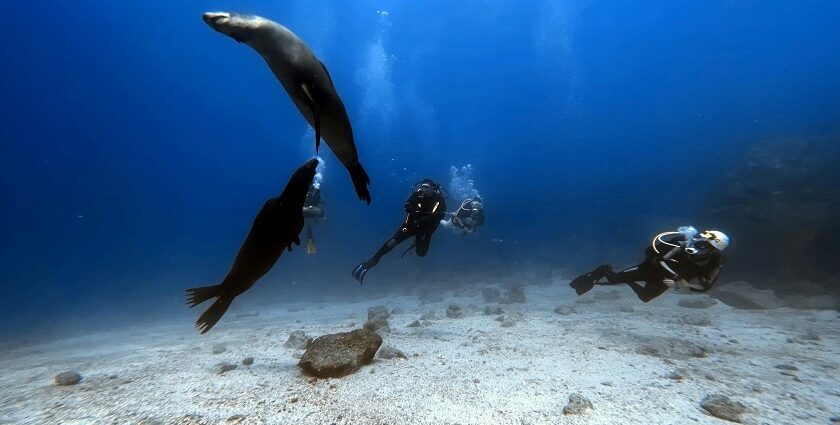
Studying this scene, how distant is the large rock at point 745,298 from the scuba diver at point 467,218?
696cm

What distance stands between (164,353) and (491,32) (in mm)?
75192

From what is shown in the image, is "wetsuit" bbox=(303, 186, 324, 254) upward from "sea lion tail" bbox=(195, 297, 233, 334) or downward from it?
upward

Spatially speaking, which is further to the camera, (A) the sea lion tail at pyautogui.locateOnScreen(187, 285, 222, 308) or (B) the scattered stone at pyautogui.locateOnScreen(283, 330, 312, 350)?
(B) the scattered stone at pyautogui.locateOnScreen(283, 330, 312, 350)

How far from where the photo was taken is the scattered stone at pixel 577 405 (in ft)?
10.6

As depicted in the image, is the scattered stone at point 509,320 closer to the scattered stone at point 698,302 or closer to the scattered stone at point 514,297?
the scattered stone at point 514,297

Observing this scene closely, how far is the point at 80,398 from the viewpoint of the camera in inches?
150

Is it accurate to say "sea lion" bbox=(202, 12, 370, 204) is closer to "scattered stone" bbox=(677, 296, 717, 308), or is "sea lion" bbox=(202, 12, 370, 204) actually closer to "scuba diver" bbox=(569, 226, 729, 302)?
"scuba diver" bbox=(569, 226, 729, 302)

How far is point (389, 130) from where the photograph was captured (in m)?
81.6

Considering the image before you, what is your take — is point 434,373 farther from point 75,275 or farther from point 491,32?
point 75,275

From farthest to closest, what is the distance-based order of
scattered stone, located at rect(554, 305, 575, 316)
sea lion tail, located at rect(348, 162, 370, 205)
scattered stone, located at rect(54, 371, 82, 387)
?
scattered stone, located at rect(554, 305, 575, 316)
scattered stone, located at rect(54, 371, 82, 387)
sea lion tail, located at rect(348, 162, 370, 205)

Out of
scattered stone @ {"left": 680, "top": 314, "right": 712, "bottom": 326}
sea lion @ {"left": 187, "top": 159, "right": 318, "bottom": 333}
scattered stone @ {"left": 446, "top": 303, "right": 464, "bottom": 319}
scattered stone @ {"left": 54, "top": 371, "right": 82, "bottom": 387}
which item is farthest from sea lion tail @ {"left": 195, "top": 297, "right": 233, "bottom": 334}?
scattered stone @ {"left": 680, "top": 314, "right": 712, "bottom": 326}

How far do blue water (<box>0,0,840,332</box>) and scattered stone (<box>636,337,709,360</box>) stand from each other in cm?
1734

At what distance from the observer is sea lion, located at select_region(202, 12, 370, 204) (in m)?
1.83

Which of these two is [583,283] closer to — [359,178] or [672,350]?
[672,350]
